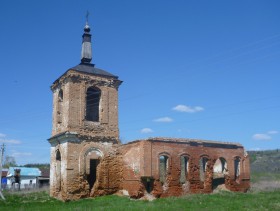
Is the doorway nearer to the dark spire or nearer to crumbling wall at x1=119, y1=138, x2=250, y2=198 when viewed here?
crumbling wall at x1=119, y1=138, x2=250, y2=198

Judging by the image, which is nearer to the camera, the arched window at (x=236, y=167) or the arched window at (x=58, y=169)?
the arched window at (x=58, y=169)

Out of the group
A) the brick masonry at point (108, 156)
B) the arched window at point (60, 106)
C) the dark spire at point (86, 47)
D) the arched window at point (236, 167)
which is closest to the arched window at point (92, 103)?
the brick masonry at point (108, 156)

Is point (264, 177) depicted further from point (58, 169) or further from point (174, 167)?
point (58, 169)

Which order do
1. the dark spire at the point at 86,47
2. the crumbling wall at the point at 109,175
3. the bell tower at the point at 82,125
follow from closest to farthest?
the bell tower at the point at 82,125 → the crumbling wall at the point at 109,175 → the dark spire at the point at 86,47

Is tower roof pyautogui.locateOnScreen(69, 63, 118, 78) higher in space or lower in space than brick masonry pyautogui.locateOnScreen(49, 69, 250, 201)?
higher

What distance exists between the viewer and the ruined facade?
17.5 meters

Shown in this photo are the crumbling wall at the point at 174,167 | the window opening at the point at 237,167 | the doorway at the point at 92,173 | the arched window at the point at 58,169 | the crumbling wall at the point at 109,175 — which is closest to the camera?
the crumbling wall at the point at 174,167

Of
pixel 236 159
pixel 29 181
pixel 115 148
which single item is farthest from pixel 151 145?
pixel 29 181

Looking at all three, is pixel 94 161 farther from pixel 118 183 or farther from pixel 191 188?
pixel 191 188

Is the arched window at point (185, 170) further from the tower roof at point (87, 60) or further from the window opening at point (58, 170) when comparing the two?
the window opening at point (58, 170)

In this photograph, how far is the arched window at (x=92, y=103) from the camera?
64.3 feet

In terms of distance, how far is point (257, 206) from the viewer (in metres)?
13.2

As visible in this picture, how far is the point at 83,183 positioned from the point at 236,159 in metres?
9.83

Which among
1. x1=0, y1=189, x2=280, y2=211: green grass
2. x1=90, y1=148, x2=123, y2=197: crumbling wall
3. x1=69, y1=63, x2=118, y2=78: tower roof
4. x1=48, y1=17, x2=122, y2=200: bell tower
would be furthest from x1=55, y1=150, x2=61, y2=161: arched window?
x1=69, y1=63, x2=118, y2=78: tower roof
